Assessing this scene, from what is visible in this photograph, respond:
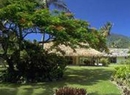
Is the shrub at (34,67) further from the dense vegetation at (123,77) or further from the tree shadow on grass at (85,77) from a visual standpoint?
the dense vegetation at (123,77)

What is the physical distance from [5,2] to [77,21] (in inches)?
227

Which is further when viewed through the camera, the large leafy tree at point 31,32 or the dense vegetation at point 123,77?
the large leafy tree at point 31,32

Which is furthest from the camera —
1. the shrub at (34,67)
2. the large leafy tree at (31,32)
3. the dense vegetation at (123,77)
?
the shrub at (34,67)

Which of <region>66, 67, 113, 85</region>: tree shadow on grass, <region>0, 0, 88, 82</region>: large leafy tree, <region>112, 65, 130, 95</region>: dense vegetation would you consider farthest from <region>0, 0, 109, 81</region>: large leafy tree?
<region>112, 65, 130, 95</region>: dense vegetation

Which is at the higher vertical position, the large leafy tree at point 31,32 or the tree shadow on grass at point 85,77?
the large leafy tree at point 31,32

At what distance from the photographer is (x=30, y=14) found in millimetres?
21500

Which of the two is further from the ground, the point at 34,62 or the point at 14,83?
the point at 34,62

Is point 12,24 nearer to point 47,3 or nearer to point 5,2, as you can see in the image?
point 5,2

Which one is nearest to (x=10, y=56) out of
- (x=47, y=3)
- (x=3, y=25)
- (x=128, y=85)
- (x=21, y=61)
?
(x=21, y=61)

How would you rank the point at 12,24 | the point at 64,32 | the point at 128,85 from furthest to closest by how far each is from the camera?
the point at 12,24, the point at 64,32, the point at 128,85

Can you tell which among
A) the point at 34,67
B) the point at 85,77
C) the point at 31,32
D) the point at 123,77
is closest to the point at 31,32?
the point at 31,32

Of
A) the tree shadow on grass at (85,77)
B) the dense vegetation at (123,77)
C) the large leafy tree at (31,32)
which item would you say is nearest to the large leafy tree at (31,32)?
the large leafy tree at (31,32)

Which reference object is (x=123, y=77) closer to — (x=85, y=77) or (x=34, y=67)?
(x=85, y=77)

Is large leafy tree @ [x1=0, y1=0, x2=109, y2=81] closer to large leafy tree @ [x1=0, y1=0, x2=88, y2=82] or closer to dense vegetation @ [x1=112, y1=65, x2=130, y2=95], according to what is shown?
large leafy tree @ [x1=0, y1=0, x2=88, y2=82]
